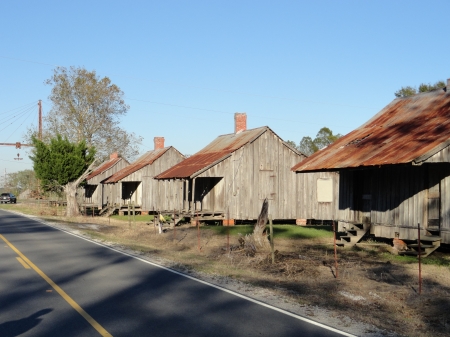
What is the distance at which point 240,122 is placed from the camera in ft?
137

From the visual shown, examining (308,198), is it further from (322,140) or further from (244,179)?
(322,140)

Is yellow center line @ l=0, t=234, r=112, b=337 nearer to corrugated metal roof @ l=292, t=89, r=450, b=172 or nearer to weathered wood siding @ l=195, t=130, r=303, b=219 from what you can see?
corrugated metal roof @ l=292, t=89, r=450, b=172

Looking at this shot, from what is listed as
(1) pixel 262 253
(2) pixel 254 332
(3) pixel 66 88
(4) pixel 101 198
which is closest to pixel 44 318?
(2) pixel 254 332

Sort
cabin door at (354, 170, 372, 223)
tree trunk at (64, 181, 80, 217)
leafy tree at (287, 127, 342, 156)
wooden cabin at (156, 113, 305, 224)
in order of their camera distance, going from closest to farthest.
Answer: cabin door at (354, 170, 372, 223)
wooden cabin at (156, 113, 305, 224)
tree trunk at (64, 181, 80, 217)
leafy tree at (287, 127, 342, 156)

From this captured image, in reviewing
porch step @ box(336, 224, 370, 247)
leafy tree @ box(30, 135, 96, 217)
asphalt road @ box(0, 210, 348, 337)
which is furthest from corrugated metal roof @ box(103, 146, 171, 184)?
asphalt road @ box(0, 210, 348, 337)

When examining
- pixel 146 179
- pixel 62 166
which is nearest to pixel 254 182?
pixel 146 179

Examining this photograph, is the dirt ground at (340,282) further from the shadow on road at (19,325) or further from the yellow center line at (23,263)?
the shadow on road at (19,325)

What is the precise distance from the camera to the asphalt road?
874 cm

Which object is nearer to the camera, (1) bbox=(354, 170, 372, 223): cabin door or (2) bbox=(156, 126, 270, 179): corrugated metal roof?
(1) bbox=(354, 170, 372, 223): cabin door

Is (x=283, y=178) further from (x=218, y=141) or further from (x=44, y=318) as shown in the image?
(x=44, y=318)

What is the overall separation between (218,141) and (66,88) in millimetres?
28217

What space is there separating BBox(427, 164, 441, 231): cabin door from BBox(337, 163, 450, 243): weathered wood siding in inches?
1.2

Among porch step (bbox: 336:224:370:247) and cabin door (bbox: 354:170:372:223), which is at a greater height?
cabin door (bbox: 354:170:372:223)

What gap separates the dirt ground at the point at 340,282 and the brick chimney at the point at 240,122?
1941 cm
